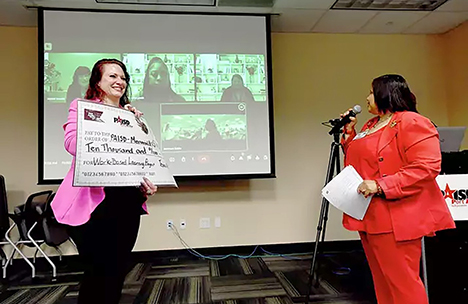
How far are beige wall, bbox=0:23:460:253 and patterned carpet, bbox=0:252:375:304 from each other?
Result: 34cm

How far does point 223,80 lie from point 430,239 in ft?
7.36

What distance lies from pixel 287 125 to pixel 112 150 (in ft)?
8.64

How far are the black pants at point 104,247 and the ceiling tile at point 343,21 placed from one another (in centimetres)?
298

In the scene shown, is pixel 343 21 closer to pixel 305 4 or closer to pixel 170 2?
pixel 305 4

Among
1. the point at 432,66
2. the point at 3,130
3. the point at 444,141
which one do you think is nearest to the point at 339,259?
the point at 444,141

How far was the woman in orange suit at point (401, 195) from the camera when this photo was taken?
1260 mm

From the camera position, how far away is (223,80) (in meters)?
3.15

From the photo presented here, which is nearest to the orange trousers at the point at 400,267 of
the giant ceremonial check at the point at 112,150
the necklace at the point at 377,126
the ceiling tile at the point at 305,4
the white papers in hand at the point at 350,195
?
the white papers in hand at the point at 350,195

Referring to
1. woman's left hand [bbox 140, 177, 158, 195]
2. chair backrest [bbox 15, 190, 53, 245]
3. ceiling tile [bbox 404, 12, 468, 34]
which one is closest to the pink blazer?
woman's left hand [bbox 140, 177, 158, 195]

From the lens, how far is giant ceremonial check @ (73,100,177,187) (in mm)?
1059

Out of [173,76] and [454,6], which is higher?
[454,6]

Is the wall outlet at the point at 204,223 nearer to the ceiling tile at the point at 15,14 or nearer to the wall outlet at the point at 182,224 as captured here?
the wall outlet at the point at 182,224

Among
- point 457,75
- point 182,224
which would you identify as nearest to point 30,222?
point 182,224

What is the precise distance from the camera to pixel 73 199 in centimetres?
111
